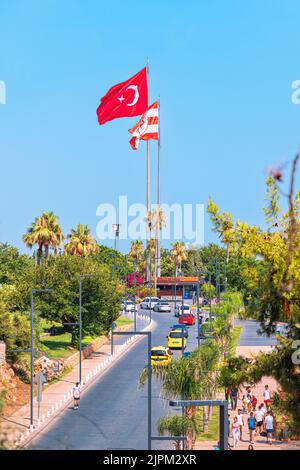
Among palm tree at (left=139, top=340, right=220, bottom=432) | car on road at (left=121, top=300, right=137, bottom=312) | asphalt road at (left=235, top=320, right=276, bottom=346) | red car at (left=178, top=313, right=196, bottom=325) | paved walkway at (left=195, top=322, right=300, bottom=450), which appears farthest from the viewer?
car on road at (left=121, top=300, right=137, bottom=312)

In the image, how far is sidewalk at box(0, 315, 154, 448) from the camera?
4509cm

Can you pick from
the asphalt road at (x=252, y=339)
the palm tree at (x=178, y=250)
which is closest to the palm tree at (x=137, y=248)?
the palm tree at (x=178, y=250)

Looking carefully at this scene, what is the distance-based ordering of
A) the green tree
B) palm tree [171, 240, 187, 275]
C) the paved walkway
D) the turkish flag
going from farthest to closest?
1. palm tree [171, 240, 187, 275]
2. the green tree
3. the turkish flag
4. the paved walkway

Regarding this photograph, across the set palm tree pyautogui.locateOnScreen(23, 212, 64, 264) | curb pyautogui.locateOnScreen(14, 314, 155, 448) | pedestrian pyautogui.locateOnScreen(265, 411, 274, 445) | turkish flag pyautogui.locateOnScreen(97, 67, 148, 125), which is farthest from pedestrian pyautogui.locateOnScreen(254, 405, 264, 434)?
palm tree pyautogui.locateOnScreen(23, 212, 64, 264)

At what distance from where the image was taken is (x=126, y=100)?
75.7 m

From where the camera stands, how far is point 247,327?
11419cm

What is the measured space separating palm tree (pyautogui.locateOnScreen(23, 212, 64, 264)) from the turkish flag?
91.6 ft

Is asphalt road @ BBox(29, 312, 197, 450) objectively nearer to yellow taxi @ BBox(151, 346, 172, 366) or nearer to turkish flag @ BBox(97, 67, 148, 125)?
yellow taxi @ BBox(151, 346, 172, 366)

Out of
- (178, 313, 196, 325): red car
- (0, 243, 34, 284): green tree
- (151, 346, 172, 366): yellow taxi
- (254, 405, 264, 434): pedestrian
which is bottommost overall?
(254, 405, 264, 434): pedestrian

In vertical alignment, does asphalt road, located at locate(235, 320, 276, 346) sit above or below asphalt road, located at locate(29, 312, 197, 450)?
above

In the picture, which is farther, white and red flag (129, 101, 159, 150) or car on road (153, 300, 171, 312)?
car on road (153, 300, 171, 312)

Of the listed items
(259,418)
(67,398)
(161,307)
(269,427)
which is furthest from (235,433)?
(161,307)
